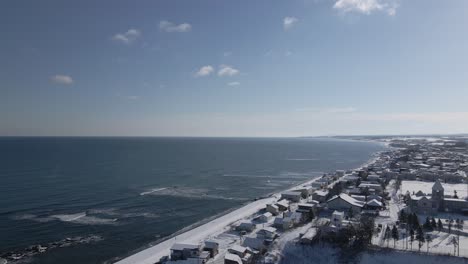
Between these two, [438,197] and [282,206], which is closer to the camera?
[438,197]

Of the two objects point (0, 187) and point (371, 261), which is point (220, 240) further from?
point (0, 187)

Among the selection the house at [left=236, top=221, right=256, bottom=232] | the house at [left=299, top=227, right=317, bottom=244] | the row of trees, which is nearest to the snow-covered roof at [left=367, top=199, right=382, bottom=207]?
the row of trees

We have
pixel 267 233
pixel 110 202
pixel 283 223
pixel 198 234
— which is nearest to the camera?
pixel 267 233

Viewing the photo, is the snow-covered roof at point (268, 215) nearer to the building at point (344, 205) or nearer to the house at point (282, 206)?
the house at point (282, 206)

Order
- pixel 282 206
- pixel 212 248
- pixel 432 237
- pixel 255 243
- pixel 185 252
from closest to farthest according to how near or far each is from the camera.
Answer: pixel 185 252 < pixel 212 248 < pixel 255 243 < pixel 432 237 < pixel 282 206

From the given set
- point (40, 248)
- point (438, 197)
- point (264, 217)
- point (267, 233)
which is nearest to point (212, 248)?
point (267, 233)

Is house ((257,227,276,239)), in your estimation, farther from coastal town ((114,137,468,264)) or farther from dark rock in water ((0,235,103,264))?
dark rock in water ((0,235,103,264))

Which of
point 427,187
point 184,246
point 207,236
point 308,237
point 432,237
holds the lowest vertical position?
point 207,236

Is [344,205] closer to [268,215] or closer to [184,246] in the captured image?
[268,215]
